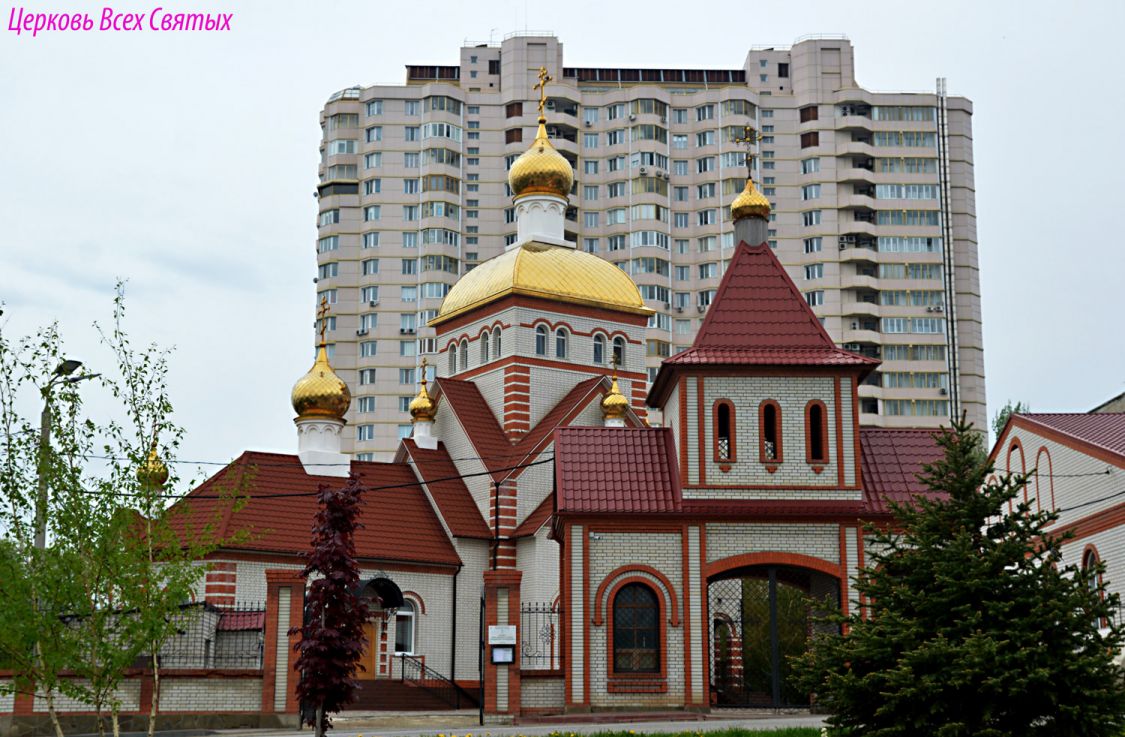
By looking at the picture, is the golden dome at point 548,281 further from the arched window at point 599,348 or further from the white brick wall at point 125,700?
the white brick wall at point 125,700

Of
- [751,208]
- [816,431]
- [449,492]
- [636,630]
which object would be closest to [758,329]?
[816,431]

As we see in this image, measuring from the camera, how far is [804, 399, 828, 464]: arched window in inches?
907

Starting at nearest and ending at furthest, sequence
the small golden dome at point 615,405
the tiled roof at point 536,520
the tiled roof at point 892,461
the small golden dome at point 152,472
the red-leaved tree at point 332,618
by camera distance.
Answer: the small golden dome at point 152,472 → the red-leaved tree at point 332,618 → the tiled roof at point 892,461 → the tiled roof at point 536,520 → the small golden dome at point 615,405

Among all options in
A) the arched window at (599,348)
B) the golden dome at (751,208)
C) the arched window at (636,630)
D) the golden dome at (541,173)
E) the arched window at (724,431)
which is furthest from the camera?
the golden dome at (541,173)

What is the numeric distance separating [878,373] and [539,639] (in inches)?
1424

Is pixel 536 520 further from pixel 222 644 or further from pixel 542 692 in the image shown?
pixel 222 644

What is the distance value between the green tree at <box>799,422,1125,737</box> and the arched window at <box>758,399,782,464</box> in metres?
9.11

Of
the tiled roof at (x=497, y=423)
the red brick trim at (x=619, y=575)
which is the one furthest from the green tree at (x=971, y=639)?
the tiled roof at (x=497, y=423)

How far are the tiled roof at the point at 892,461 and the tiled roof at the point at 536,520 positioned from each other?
911 centimetres

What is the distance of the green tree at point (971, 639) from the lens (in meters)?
12.6

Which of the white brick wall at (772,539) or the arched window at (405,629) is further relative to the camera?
the arched window at (405,629)

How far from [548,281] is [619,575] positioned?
14.2 metres

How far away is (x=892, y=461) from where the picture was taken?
24.3 metres

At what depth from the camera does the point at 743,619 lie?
23234 millimetres
